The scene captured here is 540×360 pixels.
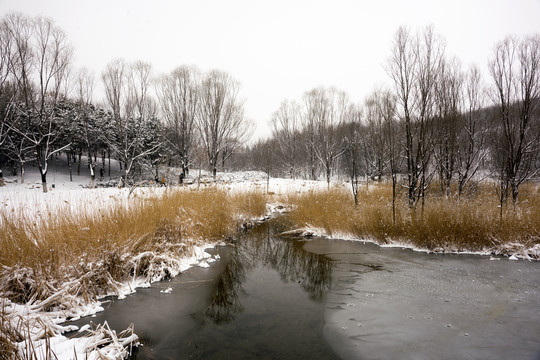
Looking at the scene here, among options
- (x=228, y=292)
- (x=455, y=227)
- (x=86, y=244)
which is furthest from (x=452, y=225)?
(x=86, y=244)

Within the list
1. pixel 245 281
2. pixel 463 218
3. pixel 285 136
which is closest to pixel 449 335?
pixel 245 281

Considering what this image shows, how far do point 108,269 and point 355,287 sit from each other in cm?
475

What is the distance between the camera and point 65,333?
326 centimetres

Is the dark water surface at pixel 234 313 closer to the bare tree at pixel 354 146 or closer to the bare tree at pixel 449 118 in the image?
the bare tree at pixel 354 146

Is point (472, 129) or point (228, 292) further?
point (472, 129)

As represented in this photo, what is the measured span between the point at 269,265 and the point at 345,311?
2.51 metres

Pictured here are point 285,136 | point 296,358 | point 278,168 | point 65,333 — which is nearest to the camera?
point 296,358

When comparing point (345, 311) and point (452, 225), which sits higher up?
point (452, 225)

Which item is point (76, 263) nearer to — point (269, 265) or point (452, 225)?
point (269, 265)

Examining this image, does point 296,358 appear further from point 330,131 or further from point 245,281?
point 330,131

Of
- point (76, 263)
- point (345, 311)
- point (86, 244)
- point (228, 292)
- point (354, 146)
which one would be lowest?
point (228, 292)

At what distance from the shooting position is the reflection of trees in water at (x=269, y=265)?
13.9 ft

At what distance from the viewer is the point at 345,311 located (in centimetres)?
385

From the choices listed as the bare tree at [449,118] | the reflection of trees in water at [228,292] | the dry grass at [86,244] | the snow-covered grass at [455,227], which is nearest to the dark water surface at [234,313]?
the reflection of trees in water at [228,292]
